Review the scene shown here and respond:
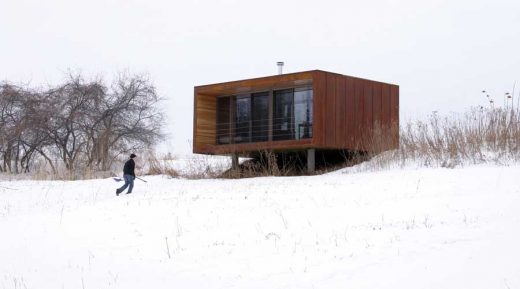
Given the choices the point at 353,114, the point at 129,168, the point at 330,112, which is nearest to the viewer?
the point at 129,168

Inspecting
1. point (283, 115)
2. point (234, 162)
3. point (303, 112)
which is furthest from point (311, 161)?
point (234, 162)

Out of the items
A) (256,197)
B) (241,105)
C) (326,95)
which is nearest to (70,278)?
(256,197)

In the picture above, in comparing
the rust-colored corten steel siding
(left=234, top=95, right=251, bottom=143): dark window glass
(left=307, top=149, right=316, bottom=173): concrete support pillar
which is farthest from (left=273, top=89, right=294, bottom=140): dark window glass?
(left=234, top=95, right=251, bottom=143): dark window glass

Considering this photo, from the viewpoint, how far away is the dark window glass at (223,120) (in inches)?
1040

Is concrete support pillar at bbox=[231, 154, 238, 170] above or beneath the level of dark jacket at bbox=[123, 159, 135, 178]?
above

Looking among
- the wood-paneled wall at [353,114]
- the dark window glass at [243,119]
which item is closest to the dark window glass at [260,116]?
the dark window glass at [243,119]

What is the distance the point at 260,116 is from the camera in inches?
1009

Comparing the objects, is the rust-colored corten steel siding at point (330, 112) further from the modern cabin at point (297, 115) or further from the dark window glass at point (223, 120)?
the dark window glass at point (223, 120)

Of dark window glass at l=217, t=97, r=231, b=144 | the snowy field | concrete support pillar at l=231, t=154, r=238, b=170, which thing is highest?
dark window glass at l=217, t=97, r=231, b=144

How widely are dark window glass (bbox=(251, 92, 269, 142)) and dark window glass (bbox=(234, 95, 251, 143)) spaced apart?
0.23 metres

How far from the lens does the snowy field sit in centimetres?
858

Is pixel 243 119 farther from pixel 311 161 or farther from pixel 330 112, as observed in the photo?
pixel 330 112

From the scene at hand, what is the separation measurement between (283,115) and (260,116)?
3.99ft

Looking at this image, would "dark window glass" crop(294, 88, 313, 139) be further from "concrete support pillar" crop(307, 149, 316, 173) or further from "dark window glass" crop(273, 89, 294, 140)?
"concrete support pillar" crop(307, 149, 316, 173)
